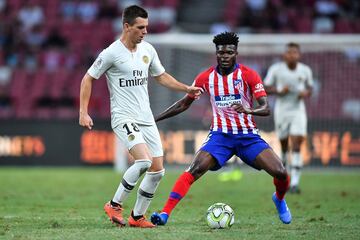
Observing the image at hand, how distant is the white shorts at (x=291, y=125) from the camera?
1639 cm

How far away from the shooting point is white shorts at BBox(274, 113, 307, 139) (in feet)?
53.8

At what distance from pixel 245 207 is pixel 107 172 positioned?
931cm

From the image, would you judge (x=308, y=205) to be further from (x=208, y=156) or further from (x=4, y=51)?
(x=4, y=51)

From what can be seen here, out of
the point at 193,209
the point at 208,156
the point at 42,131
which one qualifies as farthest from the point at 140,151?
the point at 42,131

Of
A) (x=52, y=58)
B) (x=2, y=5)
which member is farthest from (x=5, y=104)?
(x=2, y=5)

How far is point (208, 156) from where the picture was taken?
1010 cm

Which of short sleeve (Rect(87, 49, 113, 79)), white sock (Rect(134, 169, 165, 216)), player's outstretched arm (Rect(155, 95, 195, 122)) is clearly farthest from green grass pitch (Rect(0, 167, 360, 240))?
short sleeve (Rect(87, 49, 113, 79))

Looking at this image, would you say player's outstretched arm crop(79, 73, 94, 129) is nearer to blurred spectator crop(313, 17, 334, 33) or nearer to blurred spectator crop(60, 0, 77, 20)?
blurred spectator crop(313, 17, 334, 33)

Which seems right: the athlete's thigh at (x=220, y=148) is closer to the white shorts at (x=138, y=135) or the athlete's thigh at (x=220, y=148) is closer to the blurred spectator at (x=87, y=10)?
the white shorts at (x=138, y=135)

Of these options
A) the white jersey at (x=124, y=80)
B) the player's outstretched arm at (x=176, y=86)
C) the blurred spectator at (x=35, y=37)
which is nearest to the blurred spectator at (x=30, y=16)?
the blurred spectator at (x=35, y=37)

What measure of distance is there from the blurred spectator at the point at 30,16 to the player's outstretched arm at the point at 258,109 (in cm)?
1973

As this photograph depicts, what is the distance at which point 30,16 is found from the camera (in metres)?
29.3

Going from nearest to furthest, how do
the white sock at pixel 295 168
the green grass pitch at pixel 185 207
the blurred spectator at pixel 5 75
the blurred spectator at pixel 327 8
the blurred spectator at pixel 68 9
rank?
the green grass pitch at pixel 185 207 < the white sock at pixel 295 168 < the blurred spectator at pixel 5 75 < the blurred spectator at pixel 327 8 < the blurred spectator at pixel 68 9

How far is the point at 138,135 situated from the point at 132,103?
14.8 inches
